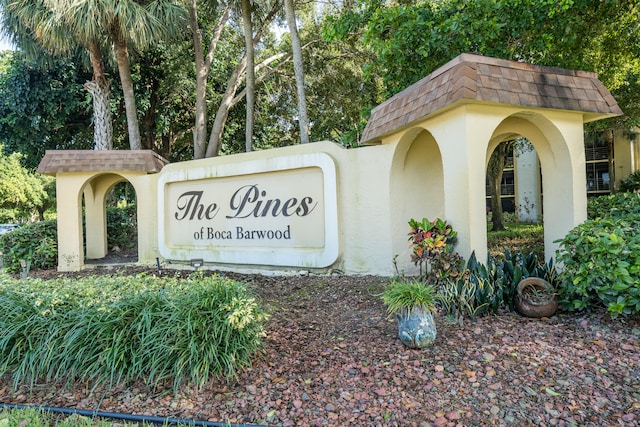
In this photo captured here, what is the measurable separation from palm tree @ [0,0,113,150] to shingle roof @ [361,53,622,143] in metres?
9.28

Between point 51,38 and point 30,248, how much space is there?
5.30 m

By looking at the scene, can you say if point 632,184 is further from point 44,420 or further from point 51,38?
point 51,38

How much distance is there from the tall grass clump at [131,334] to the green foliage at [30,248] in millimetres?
6532

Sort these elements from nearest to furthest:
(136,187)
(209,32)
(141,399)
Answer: (141,399) → (136,187) → (209,32)

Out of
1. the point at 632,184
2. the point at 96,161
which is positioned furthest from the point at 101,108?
the point at 632,184

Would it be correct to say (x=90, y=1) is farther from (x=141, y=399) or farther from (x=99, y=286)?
(x=141, y=399)

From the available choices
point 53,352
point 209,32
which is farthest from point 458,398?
point 209,32

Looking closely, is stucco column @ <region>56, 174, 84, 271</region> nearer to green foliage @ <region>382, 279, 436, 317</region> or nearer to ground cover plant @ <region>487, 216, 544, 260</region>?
green foliage @ <region>382, 279, 436, 317</region>

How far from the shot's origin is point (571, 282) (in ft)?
13.6

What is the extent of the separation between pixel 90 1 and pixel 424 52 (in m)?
8.24

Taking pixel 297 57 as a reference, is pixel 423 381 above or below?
below

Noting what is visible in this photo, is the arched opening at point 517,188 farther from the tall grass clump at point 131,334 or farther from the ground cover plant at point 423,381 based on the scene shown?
the tall grass clump at point 131,334

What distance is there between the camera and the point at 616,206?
627cm

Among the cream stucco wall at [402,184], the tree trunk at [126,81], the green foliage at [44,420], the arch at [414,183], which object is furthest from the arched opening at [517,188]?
the green foliage at [44,420]
